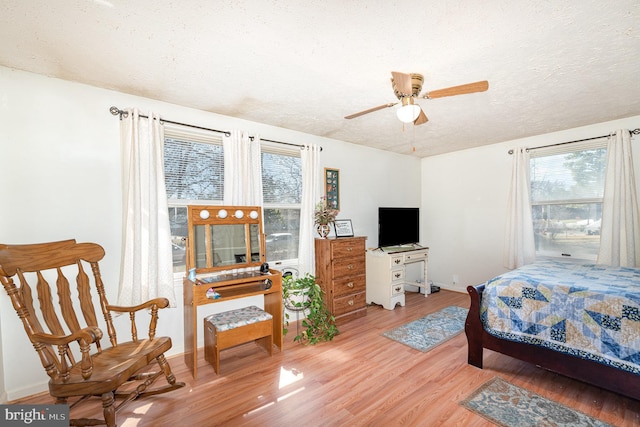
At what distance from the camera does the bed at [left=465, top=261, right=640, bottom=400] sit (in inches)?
74.5

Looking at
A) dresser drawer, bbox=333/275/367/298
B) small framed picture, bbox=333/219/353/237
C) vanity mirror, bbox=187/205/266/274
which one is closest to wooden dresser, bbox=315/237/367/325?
dresser drawer, bbox=333/275/367/298

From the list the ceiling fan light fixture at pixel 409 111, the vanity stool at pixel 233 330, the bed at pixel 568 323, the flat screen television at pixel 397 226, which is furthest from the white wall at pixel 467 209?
the vanity stool at pixel 233 330

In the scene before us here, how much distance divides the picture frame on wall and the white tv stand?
97 cm

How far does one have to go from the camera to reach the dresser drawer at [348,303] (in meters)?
3.54

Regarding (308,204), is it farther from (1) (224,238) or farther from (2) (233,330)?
(2) (233,330)

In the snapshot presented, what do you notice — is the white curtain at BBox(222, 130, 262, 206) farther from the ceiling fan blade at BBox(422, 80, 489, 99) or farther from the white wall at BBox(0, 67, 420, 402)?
the ceiling fan blade at BBox(422, 80, 489, 99)

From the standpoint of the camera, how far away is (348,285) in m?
3.67

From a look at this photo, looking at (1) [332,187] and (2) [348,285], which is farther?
(1) [332,187]

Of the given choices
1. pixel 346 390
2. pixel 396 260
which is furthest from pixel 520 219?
pixel 346 390

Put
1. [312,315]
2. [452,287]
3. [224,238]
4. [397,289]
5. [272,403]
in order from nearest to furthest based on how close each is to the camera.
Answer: [272,403] < [224,238] < [312,315] < [397,289] < [452,287]

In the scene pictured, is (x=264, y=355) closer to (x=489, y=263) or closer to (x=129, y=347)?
(x=129, y=347)

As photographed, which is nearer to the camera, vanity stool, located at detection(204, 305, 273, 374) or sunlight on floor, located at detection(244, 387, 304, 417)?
sunlight on floor, located at detection(244, 387, 304, 417)

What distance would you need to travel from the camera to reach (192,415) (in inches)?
75.4

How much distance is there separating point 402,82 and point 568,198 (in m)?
3.58
